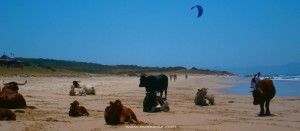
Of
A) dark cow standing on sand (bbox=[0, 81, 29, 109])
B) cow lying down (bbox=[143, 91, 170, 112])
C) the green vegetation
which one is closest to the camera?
dark cow standing on sand (bbox=[0, 81, 29, 109])

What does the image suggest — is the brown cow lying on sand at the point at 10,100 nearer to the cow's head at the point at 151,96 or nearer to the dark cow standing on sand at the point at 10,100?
the dark cow standing on sand at the point at 10,100

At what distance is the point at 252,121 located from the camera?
14289 mm

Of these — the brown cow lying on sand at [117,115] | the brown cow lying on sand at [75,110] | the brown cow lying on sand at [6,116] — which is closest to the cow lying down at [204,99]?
the brown cow lying on sand at [75,110]

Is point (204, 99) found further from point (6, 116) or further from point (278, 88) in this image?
point (278, 88)

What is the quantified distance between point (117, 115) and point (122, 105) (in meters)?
0.36

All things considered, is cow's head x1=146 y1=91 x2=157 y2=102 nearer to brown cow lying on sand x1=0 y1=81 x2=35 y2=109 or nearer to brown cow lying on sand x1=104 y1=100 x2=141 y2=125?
brown cow lying on sand x1=104 y1=100 x2=141 y2=125

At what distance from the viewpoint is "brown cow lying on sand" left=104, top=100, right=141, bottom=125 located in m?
12.9

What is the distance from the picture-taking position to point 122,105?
13156 mm

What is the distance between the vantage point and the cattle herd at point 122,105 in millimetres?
13005

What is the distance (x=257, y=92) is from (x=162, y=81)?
865cm

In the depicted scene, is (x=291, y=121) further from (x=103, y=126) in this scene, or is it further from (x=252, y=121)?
(x=103, y=126)

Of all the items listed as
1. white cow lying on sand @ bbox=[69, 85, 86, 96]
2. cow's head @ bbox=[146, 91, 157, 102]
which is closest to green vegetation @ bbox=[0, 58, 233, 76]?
white cow lying on sand @ bbox=[69, 85, 86, 96]

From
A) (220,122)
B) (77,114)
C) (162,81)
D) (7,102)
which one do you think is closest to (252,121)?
(220,122)

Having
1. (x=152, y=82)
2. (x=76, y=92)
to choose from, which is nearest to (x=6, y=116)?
(x=152, y=82)
